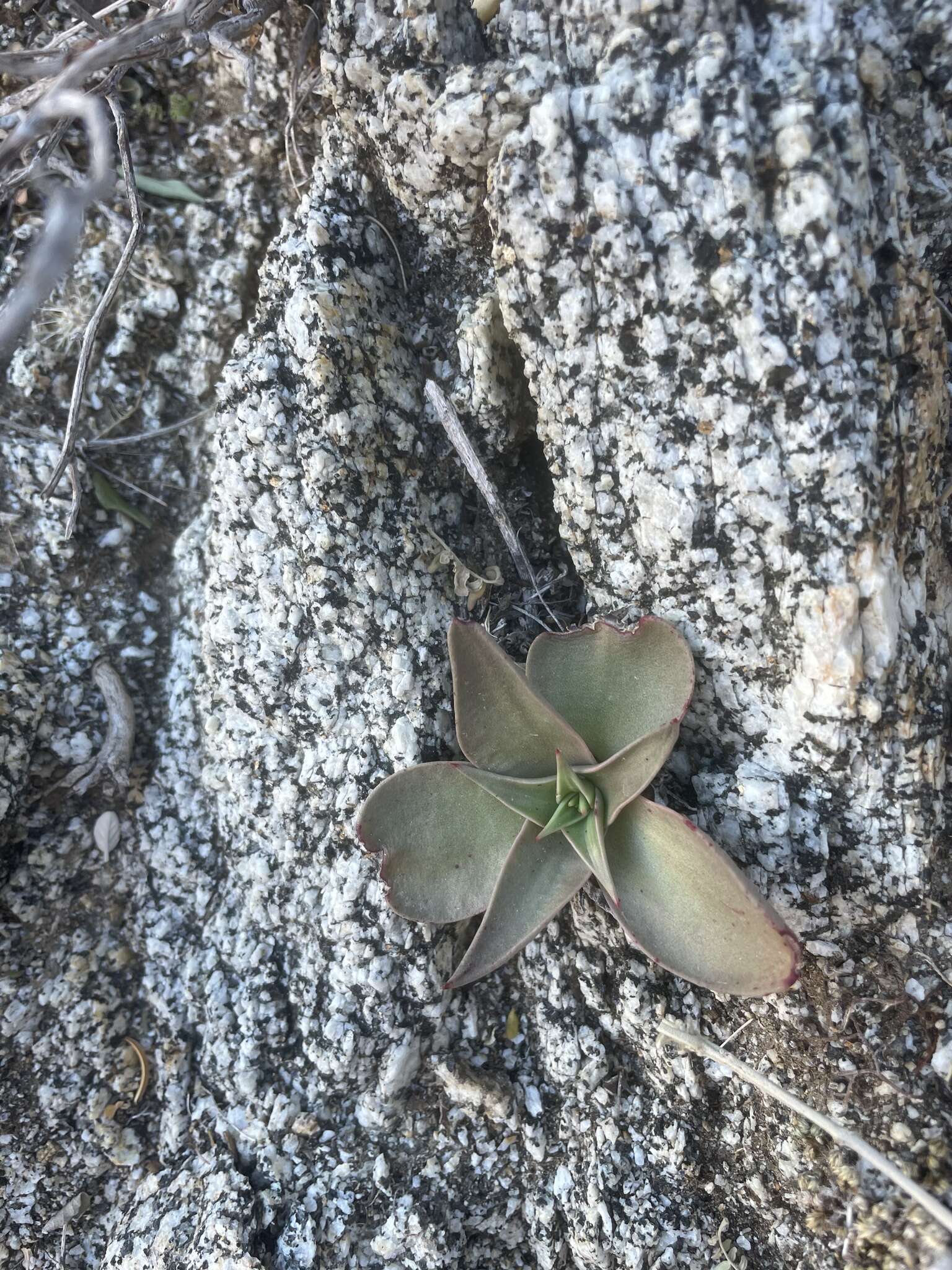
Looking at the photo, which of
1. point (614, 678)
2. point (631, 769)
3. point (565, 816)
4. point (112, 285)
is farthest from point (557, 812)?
point (112, 285)

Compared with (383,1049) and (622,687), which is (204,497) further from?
(383,1049)

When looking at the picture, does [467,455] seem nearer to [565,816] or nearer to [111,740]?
[565,816]

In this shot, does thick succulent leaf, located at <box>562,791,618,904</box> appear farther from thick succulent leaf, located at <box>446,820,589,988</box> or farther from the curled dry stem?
the curled dry stem

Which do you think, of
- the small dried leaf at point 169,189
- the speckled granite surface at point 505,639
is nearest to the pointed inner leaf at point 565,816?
the speckled granite surface at point 505,639

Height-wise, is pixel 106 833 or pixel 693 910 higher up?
pixel 106 833

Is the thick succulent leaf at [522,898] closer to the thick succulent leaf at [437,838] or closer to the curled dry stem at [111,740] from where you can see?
the thick succulent leaf at [437,838]

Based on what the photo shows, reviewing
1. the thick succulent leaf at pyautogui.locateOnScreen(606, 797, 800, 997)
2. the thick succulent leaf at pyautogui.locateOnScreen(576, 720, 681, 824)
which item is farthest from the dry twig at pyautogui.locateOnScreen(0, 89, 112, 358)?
the thick succulent leaf at pyautogui.locateOnScreen(606, 797, 800, 997)

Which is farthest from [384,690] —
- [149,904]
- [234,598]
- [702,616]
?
[149,904]
